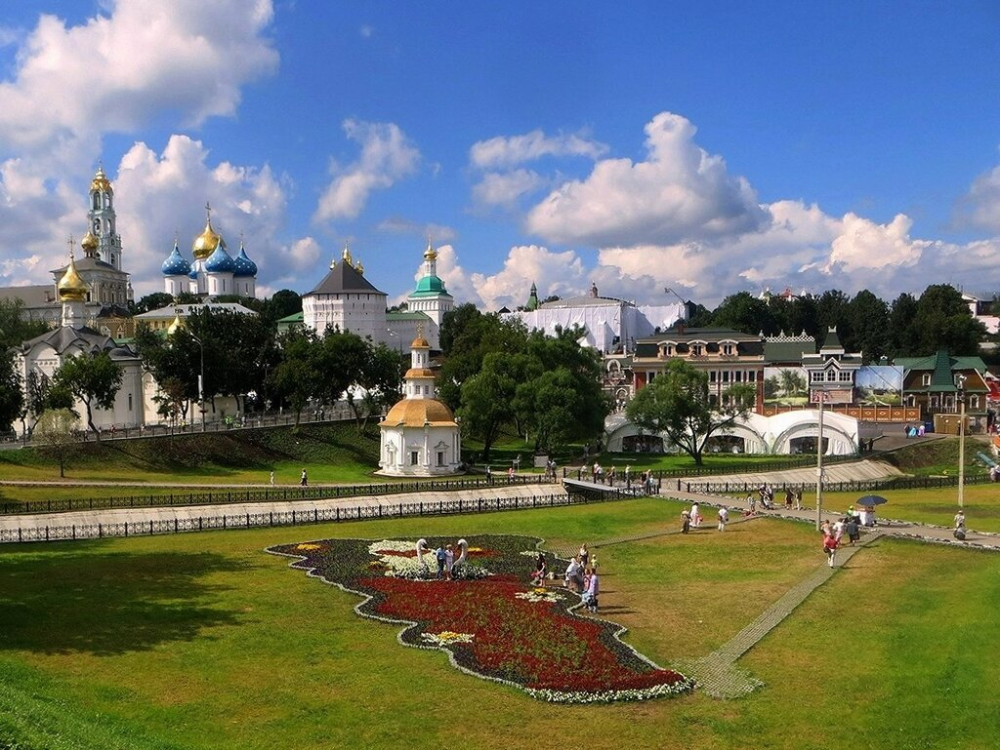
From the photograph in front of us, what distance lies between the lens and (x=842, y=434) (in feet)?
226

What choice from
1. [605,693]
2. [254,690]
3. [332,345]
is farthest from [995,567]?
[332,345]

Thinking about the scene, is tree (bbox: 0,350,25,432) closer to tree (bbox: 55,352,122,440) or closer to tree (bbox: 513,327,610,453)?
tree (bbox: 55,352,122,440)

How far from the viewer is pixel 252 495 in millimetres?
44656

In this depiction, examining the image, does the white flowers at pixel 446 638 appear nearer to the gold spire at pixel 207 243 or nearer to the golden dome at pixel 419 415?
the golden dome at pixel 419 415

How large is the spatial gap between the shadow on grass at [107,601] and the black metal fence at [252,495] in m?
9.19

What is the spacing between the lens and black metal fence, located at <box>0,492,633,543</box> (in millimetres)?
36406

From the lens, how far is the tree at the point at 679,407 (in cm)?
6294

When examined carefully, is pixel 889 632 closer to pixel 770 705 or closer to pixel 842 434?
pixel 770 705

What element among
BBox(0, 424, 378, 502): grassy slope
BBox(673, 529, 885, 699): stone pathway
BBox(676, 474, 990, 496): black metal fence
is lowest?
BBox(673, 529, 885, 699): stone pathway

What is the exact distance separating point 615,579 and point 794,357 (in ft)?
238

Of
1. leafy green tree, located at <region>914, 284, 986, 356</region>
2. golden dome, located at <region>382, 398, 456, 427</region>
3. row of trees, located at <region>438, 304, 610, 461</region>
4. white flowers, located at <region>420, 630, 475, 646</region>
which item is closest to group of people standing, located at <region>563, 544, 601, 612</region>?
white flowers, located at <region>420, 630, 475, 646</region>

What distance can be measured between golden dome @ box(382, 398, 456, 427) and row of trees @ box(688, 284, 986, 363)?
7523cm

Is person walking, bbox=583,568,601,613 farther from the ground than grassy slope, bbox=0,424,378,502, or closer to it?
closer to it

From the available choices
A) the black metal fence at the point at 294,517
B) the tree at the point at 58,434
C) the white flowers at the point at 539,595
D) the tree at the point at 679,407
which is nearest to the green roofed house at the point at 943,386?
the tree at the point at 679,407
